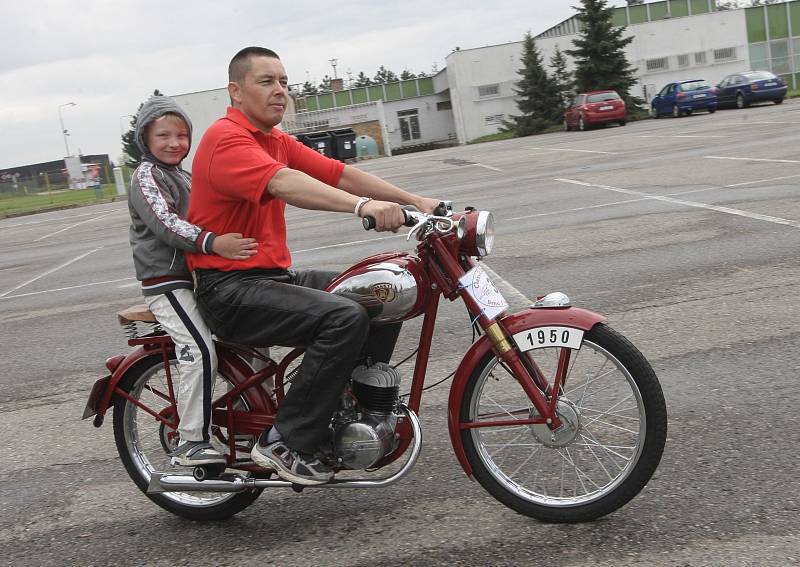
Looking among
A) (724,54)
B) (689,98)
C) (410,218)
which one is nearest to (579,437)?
(410,218)

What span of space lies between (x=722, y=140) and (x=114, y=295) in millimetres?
15097

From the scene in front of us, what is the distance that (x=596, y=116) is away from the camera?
1448 inches

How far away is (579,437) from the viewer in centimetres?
351

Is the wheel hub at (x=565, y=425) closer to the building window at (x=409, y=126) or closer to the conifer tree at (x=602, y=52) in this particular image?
the conifer tree at (x=602, y=52)

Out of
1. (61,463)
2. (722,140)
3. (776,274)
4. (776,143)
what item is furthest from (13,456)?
(722,140)

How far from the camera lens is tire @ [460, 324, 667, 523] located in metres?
3.36

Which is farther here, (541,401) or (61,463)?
(61,463)

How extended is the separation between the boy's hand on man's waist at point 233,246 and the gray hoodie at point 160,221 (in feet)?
0.13

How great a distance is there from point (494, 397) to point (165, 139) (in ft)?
5.88

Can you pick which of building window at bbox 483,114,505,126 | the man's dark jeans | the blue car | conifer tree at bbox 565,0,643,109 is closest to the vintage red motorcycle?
the man's dark jeans

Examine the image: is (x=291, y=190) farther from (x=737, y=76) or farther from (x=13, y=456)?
(x=737, y=76)

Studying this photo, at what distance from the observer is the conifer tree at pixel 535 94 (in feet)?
157

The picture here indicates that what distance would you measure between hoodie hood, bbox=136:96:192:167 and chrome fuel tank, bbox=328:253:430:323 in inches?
42.6

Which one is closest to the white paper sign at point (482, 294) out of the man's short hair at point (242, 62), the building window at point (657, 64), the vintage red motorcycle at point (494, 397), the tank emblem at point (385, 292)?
the vintage red motorcycle at point (494, 397)
